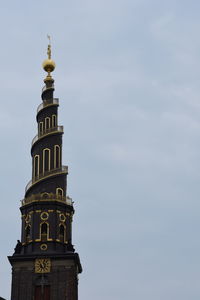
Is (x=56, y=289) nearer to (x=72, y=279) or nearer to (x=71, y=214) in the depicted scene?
(x=72, y=279)

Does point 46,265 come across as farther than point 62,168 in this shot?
No

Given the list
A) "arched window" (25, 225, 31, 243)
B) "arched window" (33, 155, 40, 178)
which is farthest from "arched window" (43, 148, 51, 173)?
"arched window" (25, 225, 31, 243)

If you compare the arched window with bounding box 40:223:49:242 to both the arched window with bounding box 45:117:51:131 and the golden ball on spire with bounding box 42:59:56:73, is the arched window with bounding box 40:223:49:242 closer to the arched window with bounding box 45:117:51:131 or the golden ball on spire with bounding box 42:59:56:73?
the arched window with bounding box 45:117:51:131

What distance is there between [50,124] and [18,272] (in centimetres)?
1936

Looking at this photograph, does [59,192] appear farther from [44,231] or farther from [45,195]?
[44,231]

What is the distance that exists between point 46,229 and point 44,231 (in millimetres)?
315

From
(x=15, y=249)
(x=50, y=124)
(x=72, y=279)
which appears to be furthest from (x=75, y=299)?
(x=50, y=124)

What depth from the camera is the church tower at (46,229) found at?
89.0 m

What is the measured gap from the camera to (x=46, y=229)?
92438mm

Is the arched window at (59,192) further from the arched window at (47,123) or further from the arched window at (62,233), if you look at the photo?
the arched window at (47,123)

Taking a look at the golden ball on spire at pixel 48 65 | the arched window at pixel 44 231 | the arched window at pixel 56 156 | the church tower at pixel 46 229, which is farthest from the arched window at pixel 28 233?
the golden ball on spire at pixel 48 65

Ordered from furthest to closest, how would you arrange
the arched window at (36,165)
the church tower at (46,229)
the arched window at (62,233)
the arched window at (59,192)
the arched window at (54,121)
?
the arched window at (54,121) < the arched window at (36,165) < the arched window at (59,192) < the arched window at (62,233) < the church tower at (46,229)

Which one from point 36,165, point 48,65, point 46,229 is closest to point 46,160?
point 36,165

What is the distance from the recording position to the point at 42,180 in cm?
9475
